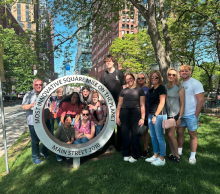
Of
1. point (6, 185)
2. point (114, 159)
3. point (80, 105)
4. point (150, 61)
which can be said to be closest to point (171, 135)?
point (114, 159)

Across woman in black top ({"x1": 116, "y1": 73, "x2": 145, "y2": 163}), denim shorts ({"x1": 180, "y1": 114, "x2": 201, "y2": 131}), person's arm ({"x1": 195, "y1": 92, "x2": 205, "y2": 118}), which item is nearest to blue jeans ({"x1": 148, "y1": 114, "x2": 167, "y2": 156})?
woman in black top ({"x1": 116, "y1": 73, "x2": 145, "y2": 163})

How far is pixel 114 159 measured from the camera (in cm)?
385

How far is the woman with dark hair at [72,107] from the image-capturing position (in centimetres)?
421

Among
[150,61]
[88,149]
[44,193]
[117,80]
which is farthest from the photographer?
[150,61]

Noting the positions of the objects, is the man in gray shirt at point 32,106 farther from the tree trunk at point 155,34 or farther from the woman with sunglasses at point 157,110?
the tree trunk at point 155,34

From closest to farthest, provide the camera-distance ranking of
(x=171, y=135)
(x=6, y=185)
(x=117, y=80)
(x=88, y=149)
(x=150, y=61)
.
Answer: (x=6, y=185), (x=171, y=135), (x=88, y=149), (x=117, y=80), (x=150, y=61)

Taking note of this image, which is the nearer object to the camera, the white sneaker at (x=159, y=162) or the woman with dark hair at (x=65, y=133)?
the white sneaker at (x=159, y=162)

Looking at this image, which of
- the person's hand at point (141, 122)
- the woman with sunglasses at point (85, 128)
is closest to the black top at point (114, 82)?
the woman with sunglasses at point (85, 128)

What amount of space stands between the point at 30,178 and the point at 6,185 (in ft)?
1.49

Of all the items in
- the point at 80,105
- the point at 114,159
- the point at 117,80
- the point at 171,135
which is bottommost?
the point at 114,159

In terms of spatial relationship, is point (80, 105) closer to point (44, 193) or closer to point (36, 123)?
point (36, 123)

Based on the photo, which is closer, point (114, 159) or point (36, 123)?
point (36, 123)

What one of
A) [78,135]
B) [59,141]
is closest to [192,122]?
[78,135]

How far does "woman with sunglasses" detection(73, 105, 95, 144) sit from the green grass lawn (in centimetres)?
54
